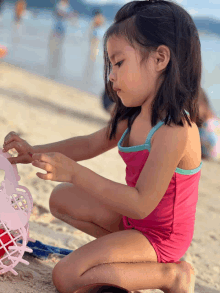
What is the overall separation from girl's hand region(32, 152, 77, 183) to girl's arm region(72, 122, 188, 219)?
2 cm

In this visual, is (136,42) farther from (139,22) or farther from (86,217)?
(86,217)

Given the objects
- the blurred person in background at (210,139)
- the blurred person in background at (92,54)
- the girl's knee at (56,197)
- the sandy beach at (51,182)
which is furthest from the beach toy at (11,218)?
the blurred person in background at (92,54)

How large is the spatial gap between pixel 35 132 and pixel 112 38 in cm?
217

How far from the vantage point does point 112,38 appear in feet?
4.90

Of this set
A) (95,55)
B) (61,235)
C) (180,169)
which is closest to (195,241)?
(61,235)

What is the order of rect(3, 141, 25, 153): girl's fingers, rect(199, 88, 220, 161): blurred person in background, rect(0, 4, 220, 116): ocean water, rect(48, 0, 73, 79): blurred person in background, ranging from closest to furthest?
rect(3, 141, 25, 153): girl's fingers
rect(199, 88, 220, 161): blurred person in background
rect(0, 4, 220, 116): ocean water
rect(48, 0, 73, 79): blurred person in background

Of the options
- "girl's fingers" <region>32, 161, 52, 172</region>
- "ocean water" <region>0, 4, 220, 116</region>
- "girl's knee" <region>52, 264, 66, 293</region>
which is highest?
"girl's fingers" <region>32, 161, 52, 172</region>

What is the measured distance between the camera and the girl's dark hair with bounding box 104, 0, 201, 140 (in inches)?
→ 56.7

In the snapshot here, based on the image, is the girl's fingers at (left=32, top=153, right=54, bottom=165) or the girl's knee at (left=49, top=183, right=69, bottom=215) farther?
the girl's knee at (left=49, top=183, right=69, bottom=215)

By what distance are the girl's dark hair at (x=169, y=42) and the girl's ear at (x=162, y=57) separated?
0.05 feet

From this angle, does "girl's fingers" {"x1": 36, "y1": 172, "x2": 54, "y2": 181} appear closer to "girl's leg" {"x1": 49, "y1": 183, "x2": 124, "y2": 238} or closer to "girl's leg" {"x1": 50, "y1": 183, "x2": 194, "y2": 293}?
"girl's leg" {"x1": 50, "y1": 183, "x2": 194, "y2": 293}

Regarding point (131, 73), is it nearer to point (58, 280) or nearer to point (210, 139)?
point (58, 280)

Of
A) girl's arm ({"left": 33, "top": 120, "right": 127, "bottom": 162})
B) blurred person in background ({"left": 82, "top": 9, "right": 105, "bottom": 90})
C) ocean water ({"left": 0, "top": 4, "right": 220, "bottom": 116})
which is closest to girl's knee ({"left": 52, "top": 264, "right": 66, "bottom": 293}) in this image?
girl's arm ({"left": 33, "top": 120, "right": 127, "bottom": 162})

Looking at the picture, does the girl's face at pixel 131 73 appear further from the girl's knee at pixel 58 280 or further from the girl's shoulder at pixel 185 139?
the girl's knee at pixel 58 280
